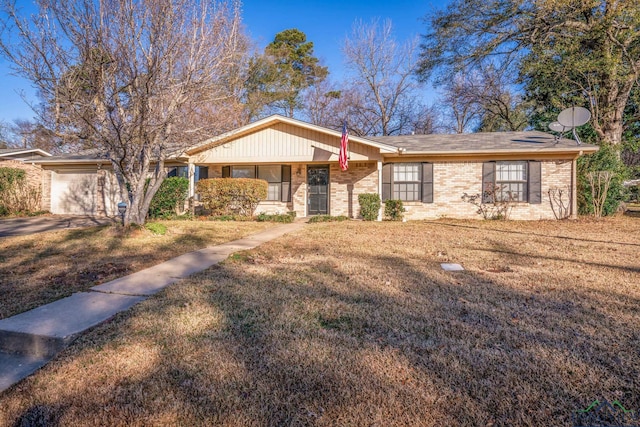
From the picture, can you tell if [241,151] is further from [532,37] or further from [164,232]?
[532,37]

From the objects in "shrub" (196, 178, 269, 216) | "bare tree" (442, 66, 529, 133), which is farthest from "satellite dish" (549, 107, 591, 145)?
"shrub" (196, 178, 269, 216)

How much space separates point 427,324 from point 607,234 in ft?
26.5

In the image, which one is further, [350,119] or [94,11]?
[350,119]

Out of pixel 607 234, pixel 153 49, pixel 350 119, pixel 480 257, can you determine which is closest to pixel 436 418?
pixel 480 257

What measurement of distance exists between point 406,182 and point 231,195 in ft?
20.8

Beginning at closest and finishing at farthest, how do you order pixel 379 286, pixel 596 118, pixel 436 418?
pixel 436 418 → pixel 379 286 → pixel 596 118

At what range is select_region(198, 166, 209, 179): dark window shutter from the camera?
1409 cm

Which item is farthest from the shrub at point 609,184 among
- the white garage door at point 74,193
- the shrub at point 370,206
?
the white garage door at point 74,193

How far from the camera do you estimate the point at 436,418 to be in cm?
173

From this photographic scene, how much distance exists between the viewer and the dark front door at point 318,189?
13.5 metres

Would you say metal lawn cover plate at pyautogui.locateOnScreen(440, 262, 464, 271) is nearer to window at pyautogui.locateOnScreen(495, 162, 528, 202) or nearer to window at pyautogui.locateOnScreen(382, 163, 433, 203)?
window at pyautogui.locateOnScreen(382, 163, 433, 203)

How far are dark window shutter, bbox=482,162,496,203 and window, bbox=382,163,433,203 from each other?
70.1 inches

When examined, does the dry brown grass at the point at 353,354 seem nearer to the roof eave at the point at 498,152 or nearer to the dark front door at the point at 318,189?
the roof eave at the point at 498,152

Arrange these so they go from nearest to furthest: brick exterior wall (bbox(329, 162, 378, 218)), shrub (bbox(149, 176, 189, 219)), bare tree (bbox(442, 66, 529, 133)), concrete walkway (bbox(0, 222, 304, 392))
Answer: concrete walkway (bbox(0, 222, 304, 392))
shrub (bbox(149, 176, 189, 219))
brick exterior wall (bbox(329, 162, 378, 218))
bare tree (bbox(442, 66, 529, 133))
